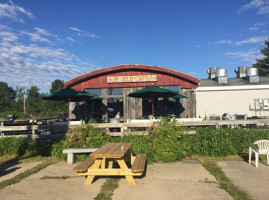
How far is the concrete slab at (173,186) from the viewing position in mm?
4340

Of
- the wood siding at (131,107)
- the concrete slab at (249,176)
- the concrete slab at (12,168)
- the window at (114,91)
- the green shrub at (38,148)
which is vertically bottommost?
the concrete slab at (12,168)

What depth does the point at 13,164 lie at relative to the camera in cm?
722

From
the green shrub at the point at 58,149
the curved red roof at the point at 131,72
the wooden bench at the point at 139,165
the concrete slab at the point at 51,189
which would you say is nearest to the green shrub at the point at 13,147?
the green shrub at the point at 58,149

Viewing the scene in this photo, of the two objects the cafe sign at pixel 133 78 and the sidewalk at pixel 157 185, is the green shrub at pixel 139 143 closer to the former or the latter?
the sidewalk at pixel 157 185

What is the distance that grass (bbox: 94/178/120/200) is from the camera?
169 inches

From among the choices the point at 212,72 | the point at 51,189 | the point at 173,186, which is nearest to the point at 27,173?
the point at 51,189

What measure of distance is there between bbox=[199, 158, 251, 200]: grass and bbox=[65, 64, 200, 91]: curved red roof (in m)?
8.60

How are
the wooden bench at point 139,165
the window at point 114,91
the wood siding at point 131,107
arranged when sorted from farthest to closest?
the window at point 114,91 < the wood siding at point 131,107 < the wooden bench at point 139,165

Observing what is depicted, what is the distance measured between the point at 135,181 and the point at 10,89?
116 metres

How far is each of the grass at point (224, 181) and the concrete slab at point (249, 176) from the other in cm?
13

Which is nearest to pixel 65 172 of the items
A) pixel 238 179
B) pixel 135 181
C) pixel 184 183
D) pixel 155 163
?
pixel 135 181

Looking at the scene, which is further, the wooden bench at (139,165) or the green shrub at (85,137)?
the green shrub at (85,137)

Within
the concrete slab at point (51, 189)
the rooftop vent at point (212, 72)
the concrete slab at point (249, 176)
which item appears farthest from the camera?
the rooftop vent at point (212, 72)

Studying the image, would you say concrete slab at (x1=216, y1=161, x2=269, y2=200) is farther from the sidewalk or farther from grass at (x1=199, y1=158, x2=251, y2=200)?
grass at (x1=199, y1=158, x2=251, y2=200)
